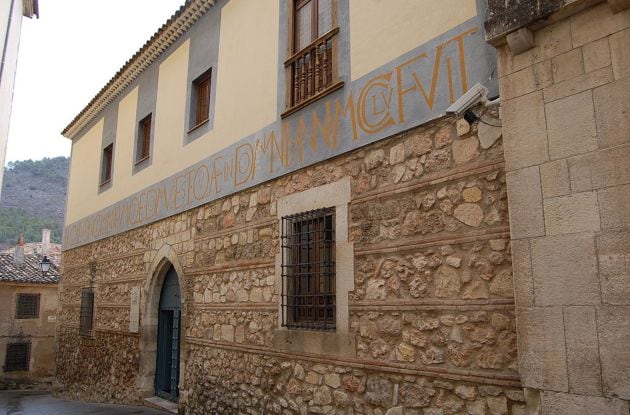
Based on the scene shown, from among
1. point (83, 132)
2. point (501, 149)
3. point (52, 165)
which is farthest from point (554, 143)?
point (52, 165)

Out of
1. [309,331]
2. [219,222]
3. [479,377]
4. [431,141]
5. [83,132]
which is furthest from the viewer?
[83,132]

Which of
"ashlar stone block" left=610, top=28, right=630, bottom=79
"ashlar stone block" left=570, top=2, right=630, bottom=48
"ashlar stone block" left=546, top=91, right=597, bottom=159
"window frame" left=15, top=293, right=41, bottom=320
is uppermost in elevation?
"ashlar stone block" left=570, top=2, right=630, bottom=48

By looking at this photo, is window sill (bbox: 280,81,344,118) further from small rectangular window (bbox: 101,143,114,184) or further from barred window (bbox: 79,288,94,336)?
barred window (bbox: 79,288,94,336)

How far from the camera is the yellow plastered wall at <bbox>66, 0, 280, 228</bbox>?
656cm

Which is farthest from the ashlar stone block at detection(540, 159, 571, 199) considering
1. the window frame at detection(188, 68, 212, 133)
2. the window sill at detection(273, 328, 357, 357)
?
the window frame at detection(188, 68, 212, 133)

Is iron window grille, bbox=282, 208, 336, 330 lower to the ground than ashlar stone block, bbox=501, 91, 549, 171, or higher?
lower

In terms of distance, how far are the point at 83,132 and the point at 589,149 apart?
12.9 meters

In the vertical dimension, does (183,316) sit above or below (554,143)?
below

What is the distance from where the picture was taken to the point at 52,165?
73.1 metres

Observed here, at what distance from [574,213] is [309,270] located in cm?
294

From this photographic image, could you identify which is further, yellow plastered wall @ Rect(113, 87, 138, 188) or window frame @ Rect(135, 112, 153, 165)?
yellow plastered wall @ Rect(113, 87, 138, 188)

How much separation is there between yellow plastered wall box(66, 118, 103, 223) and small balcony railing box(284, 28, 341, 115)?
743 cm

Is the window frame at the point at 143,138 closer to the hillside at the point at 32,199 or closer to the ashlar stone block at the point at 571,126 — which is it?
the ashlar stone block at the point at 571,126

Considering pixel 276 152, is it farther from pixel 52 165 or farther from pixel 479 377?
pixel 52 165
